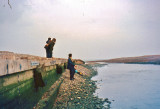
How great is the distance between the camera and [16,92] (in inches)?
137

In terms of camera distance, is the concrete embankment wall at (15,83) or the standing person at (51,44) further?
the standing person at (51,44)

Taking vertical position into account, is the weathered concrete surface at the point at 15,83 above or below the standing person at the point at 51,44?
below

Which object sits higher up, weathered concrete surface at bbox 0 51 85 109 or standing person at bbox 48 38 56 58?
standing person at bbox 48 38 56 58

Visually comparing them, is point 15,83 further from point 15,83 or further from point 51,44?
point 51,44

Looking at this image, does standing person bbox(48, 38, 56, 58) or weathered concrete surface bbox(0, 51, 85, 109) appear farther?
standing person bbox(48, 38, 56, 58)

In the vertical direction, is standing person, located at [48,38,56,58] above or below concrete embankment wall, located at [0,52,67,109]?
above

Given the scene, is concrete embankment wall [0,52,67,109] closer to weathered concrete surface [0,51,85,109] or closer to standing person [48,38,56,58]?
weathered concrete surface [0,51,85,109]

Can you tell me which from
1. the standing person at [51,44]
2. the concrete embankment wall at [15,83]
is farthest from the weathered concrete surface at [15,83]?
the standing person at [51,44]

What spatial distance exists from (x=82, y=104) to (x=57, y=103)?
53.7 inches

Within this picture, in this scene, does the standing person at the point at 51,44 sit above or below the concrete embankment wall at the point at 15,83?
above

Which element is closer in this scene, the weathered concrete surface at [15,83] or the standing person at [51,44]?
the weathered concrete surface at [15,83]

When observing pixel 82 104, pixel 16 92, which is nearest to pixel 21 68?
pixel 16 92

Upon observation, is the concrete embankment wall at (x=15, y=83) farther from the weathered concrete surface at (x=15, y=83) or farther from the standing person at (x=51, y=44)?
the standing person at (x=51, y=44)

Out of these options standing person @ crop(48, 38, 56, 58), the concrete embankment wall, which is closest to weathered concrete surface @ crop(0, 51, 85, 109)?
the concrete embankment wall
